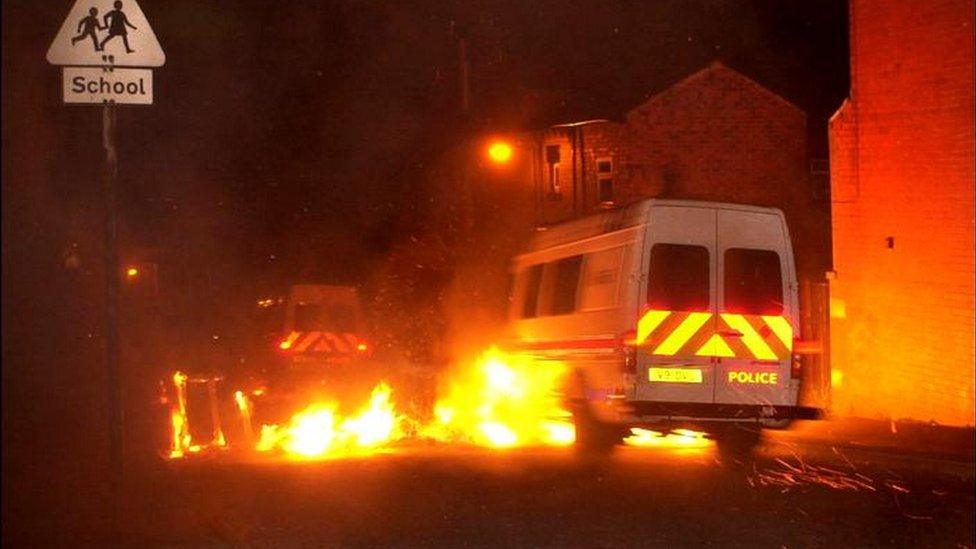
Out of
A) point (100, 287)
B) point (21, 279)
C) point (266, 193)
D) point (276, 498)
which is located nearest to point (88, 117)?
point (100, 287)

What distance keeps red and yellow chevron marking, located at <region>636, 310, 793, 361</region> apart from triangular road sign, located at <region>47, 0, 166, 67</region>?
5747 mm

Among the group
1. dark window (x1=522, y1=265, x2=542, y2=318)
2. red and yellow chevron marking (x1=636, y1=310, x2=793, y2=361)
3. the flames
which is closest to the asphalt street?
red and yellow chevron marking (x1=636, y1=310, x2=793, y2=361)

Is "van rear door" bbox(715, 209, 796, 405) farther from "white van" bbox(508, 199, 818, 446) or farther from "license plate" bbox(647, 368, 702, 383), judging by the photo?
"license plate" bbox(647, 368, 702, 383)

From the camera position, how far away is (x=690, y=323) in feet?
43.0

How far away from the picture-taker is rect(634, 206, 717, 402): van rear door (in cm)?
1291

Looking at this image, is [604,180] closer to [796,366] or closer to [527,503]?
[796,366]

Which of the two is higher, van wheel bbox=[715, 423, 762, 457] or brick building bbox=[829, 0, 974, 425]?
brick building bbox=[829, 0, 974, 425]

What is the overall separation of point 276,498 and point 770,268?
596 cm

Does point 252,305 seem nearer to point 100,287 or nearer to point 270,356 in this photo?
point 270,356

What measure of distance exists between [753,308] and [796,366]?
788 millimetres

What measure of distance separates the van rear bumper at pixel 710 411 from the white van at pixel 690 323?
10 millimetres

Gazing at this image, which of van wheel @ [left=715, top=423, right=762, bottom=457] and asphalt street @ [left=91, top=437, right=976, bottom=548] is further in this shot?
van wheel @ [left=715, top=423, right=762, bottom=457]

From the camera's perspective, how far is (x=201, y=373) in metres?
20.5

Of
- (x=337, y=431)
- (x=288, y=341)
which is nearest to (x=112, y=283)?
(x=337, y=431)
